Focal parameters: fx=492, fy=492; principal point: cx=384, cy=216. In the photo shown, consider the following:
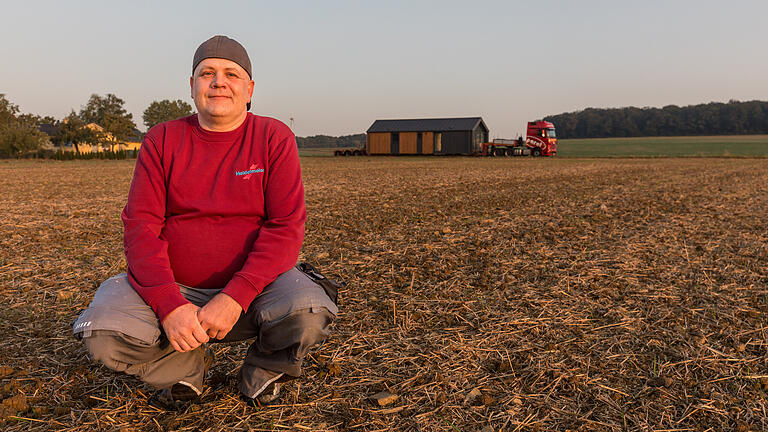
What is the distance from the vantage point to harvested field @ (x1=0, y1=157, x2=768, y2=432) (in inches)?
94.7

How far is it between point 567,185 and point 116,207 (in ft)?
39.6

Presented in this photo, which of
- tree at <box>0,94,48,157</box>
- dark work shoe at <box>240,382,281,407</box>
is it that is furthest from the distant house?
dark work shoe at <box>240,382,281,407</box>

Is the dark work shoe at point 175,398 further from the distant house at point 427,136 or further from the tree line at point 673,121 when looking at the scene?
the tree line at point 673,121

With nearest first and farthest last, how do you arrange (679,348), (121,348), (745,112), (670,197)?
(121,348) < (679,348) < (670,197) < (745,112)

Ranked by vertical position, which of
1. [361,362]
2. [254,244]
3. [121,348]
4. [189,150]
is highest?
[189,150]

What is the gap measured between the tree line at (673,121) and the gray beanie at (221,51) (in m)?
113

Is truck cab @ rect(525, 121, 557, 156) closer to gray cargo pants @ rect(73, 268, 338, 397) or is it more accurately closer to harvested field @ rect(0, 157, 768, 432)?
harvested field @ rect(0, 157, 768, 432)

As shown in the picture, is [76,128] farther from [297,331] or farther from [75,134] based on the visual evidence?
[297,331]

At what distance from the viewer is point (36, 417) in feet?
7.76

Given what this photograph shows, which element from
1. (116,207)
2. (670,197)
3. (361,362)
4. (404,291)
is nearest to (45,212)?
(116,207)

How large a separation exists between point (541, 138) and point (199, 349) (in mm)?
42264

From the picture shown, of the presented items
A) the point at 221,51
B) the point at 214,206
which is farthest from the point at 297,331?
the point at 221,51

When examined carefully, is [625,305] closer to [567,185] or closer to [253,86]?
[253,86]

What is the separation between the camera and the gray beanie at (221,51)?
93.3 inches
